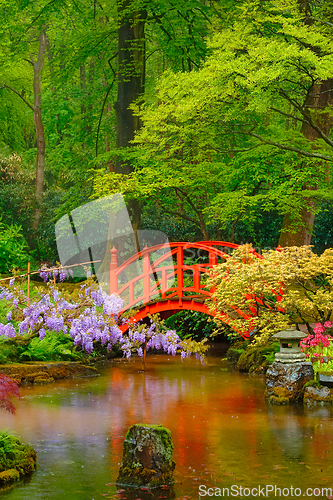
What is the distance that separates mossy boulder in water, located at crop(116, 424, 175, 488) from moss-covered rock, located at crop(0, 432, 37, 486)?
1.11 m

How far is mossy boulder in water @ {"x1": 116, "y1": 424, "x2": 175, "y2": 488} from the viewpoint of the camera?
641 centimetres

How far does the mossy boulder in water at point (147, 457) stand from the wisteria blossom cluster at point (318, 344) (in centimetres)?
577

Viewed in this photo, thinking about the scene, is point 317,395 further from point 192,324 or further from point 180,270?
point 192,324

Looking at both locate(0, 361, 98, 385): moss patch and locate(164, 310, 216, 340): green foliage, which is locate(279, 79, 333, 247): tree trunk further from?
locate(0, 361, 98, 385): moss patch

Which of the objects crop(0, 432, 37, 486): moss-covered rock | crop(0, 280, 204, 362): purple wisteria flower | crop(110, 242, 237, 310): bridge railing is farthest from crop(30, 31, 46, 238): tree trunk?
crop(0, 432, 37, 486): moss-covered rock

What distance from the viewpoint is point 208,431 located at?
29.2 feet

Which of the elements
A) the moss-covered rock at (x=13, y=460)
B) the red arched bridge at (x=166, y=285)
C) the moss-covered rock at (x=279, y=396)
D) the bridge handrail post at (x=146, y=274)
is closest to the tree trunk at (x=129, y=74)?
the red arched bridge at (x=166, y=285)

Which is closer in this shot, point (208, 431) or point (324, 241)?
point (208, 431)

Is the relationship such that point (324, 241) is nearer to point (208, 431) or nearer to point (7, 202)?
point (7, 202)

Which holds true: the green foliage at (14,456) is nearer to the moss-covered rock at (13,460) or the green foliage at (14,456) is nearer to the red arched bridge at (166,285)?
the moss-covered rock at (13,460)

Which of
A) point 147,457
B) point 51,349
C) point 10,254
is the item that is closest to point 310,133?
point 51,349

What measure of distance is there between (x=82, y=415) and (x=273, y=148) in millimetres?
8259

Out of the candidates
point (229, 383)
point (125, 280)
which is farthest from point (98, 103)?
point (229, 383)

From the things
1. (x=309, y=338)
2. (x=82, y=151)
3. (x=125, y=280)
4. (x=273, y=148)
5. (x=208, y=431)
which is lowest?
(x=208, y=431)
